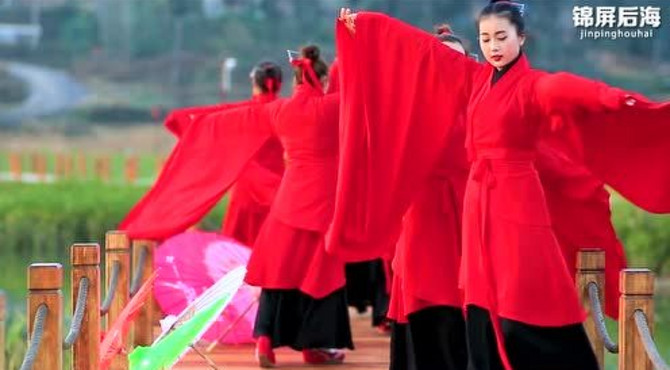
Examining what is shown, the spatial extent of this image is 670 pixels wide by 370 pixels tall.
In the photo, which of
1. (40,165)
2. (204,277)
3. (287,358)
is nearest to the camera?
(287,358)

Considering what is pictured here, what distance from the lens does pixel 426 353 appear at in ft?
18.9

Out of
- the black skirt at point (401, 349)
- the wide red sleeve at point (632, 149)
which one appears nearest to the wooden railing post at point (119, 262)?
the black skirt at point (401, 349)

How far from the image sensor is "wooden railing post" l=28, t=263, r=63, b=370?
4.95 m

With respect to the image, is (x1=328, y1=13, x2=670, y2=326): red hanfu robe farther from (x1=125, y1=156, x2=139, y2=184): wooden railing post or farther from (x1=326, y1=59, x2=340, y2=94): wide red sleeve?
(x1=125, y1=156, x2=139, y2=184): wooden railing post

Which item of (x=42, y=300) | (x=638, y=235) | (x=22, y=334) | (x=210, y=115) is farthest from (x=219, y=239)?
→ (x=638, y=235)

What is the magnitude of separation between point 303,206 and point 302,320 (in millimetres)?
496

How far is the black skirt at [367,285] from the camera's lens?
8016 mm

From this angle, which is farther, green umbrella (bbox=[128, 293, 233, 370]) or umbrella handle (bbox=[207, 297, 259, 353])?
umbrella handle (bbox=[207, 297, 259, 353])

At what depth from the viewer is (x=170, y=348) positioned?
221 inches

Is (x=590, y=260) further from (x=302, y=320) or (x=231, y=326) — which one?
(x=231, y=326)
